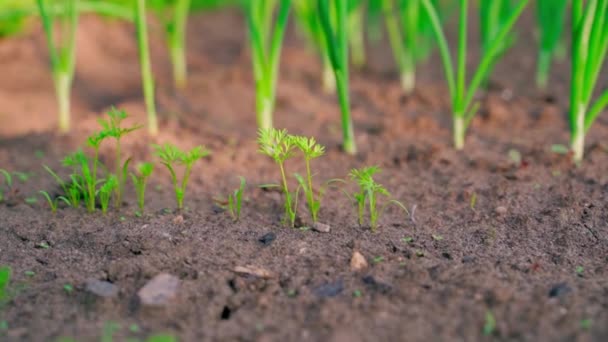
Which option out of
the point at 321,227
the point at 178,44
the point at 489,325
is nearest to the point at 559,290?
the point at 489,325

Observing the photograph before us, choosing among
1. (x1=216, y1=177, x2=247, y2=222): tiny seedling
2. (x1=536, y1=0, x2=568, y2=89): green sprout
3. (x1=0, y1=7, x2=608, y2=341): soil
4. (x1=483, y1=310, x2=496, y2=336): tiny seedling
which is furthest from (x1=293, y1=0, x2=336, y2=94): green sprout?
(x1=483, y1=310, x2=496, y2=336): tiny seedling

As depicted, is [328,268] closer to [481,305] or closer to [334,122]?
[481,305]

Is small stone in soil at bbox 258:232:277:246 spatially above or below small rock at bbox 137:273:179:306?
above

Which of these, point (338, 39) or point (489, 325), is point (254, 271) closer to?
point (489, 325)

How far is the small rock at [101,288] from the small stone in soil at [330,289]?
482mm

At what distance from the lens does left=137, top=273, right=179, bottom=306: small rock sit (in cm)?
162

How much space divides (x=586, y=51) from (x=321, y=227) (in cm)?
113

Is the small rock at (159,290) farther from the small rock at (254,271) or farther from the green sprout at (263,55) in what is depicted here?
the green sprout at (263,55)

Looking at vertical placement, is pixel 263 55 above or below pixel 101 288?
above

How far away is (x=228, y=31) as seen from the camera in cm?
514

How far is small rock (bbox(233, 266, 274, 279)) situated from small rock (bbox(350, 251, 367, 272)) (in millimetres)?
207

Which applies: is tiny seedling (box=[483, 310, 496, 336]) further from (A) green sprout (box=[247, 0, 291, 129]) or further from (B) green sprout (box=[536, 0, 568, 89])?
(B) green sprout (box=[536, 0, 568, 89])

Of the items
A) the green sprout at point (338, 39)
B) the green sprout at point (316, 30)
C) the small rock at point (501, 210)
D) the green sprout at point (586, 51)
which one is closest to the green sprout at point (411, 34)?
the green sprout at point (316, 30)

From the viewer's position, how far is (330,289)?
5.54 feet
